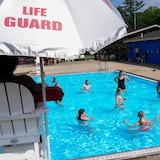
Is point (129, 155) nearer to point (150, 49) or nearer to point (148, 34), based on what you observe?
point (150, 49)

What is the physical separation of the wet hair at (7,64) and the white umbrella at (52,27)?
668mm

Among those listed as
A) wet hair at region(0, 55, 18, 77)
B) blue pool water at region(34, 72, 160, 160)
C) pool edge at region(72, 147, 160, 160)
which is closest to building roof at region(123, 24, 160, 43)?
blue pool water at region(34, 72, 160, 160)

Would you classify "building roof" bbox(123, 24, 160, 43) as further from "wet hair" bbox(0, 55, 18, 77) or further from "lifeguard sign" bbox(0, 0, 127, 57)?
"wet hair" bbox(0, 55, 18, 77)

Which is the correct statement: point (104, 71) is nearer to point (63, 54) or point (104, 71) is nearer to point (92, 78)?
point (92, 78)

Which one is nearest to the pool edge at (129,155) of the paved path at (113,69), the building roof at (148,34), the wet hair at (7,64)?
the wet hair at (7,64)

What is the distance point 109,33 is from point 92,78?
16305 millimetres

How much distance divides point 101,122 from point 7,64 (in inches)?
259

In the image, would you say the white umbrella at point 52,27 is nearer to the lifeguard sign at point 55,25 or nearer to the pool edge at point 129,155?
Result: the lifeguard sign at point 55,25

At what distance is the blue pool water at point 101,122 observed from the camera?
7047 millimetres

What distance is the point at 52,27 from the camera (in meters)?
2.61

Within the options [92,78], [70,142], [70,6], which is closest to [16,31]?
[70,6]

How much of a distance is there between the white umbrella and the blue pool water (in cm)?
451

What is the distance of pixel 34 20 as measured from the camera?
2.55 meters

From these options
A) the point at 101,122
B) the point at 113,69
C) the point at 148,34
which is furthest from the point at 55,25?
the point at 148,34
